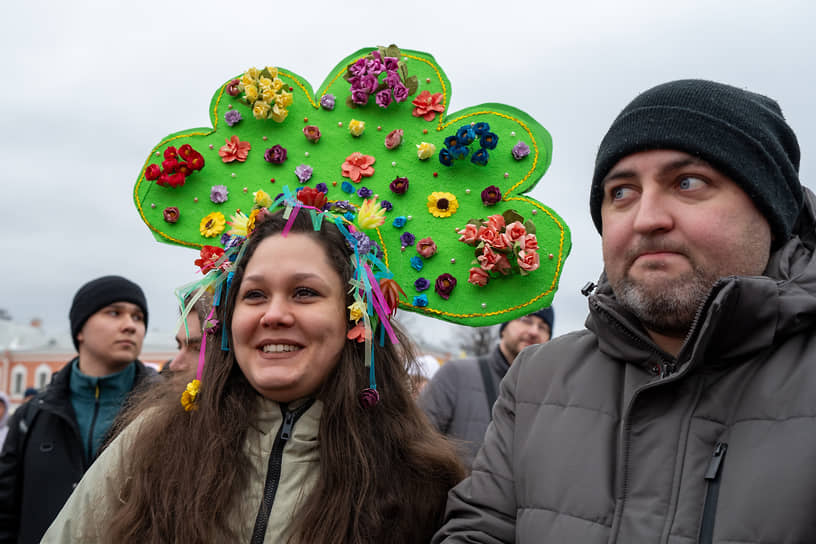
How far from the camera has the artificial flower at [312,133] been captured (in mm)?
2906

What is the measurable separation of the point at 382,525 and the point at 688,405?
1.05 meters

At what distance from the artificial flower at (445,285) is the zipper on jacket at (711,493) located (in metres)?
1.27

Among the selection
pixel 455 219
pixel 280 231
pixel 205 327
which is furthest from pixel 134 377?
pixel 455 219

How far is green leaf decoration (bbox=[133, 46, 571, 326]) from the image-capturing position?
2.69 metres

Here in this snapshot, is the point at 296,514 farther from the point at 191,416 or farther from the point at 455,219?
the point at 455,219

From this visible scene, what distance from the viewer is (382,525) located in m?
2.27

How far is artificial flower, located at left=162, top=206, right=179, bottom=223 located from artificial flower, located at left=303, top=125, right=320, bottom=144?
0.60 metres

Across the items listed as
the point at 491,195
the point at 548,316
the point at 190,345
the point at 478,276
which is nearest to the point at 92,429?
the point at 190,345

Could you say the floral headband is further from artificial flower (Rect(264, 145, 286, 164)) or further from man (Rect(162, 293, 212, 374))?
man (Rect(162, 293, 212, 374))

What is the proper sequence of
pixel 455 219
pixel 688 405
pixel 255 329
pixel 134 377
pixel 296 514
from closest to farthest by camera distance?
pixel 688 405, pixel 296 514, pixel 255 329, pixel 455 219, pixel 134 377

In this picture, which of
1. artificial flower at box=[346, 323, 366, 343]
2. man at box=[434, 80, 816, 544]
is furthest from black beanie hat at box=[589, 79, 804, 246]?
artificial flower at box=[346, 323, 366, 343]

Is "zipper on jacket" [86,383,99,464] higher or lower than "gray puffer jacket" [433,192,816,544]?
lower

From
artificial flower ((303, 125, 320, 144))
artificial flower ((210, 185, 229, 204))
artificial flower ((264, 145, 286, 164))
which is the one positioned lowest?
artificial flower ((210, 185, 229, 204))

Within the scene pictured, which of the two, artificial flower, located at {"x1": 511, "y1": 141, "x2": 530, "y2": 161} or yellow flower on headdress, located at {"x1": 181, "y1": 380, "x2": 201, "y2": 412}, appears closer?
yellow flower on headdress, located at {"x1": 181, "y1": 380, "x2": 201, "y2": 412}
